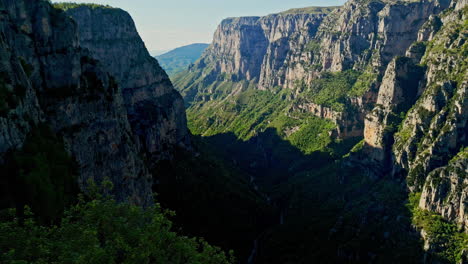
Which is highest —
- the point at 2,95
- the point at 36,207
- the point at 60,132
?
the point at 2,95

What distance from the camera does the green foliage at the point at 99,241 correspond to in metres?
24.9

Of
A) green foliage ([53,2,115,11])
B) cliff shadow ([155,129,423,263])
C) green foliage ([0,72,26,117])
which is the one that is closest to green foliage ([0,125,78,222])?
green foliage ([0,72,26,117])

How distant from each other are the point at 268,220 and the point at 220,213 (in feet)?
77.4

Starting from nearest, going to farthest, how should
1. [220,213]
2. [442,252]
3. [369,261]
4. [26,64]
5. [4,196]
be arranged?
[4,196] < [26,64] < [442,252] < [369,261] < [220,213]

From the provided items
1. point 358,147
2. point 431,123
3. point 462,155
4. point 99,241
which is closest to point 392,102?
point 358,147

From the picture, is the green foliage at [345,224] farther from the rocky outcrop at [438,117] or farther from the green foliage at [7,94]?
the green foliage at [7,94]

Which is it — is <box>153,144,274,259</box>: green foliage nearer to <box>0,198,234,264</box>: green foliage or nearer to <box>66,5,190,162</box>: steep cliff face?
<box>66,5,190,162</box>: steep cliff face

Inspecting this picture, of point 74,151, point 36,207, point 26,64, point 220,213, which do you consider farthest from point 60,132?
point 220,213

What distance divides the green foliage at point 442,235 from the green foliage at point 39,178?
8386 centimetres

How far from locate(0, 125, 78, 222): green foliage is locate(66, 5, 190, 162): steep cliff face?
229ft

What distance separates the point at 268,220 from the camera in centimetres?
13825

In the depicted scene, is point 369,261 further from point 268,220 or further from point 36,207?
point 36,207

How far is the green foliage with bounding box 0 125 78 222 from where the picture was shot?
43844 mm

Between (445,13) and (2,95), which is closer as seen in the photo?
(2,95)
